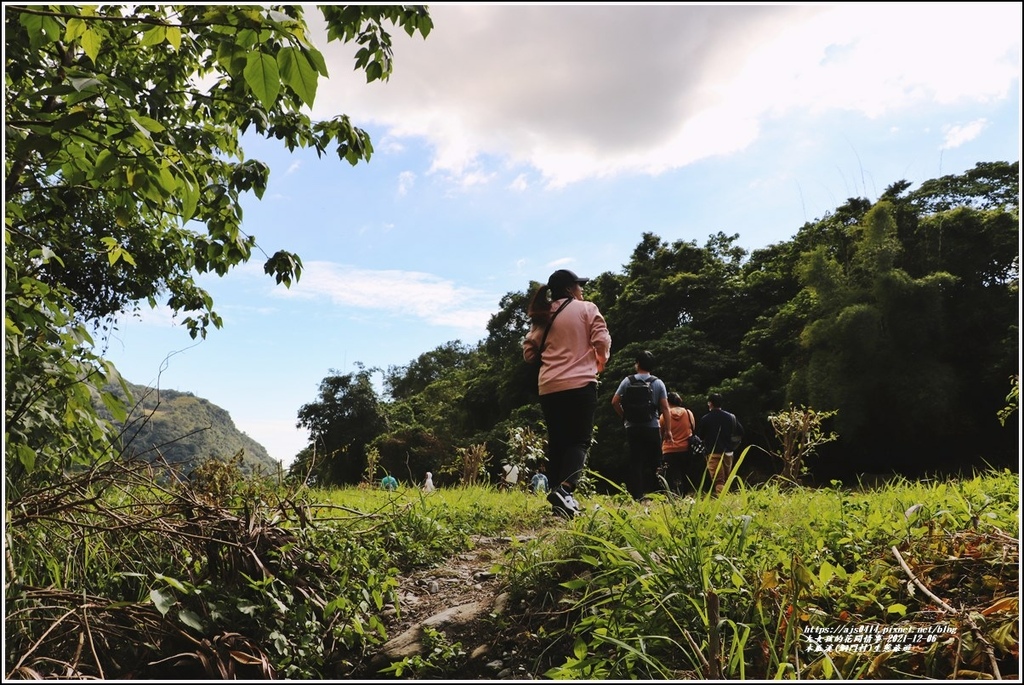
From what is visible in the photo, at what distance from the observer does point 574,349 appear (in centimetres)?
434

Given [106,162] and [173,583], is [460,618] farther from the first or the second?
[106,162]

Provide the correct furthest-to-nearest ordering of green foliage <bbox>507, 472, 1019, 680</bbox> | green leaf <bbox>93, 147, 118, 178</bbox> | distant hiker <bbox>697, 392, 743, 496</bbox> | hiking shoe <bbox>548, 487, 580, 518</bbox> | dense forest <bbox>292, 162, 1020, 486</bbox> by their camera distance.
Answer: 1. dense forest <bbox>292, 162, 1020, 486</bbox>
2. distant hiker <bbox>697, 392, 743, 496</bbox>
3. hiking shoe <bbox>548, 487, 580, 518</bbox>
4. green leaf <bbox>93, 147, 118, 178</bbox>
5. green foliage <bbox>507, 472, 1019, 680</bbox>

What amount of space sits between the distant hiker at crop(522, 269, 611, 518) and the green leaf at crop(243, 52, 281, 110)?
2862 millimetres

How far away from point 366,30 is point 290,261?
1662 millimetres

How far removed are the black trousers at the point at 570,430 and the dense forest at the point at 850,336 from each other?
11394 millimetres

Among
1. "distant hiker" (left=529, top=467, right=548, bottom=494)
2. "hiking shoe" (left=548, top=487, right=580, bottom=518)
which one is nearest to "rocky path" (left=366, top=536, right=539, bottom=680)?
"hiking shoe" (left=548, top=487, right=580, bottom=518)

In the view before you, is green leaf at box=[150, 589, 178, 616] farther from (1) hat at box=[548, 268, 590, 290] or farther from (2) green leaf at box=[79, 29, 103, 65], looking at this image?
(1) hat at box=[548, 268, 590, 290]

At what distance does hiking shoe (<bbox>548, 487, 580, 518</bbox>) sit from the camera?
405cm

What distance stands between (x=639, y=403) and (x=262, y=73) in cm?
499

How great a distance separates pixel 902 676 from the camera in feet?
5.98

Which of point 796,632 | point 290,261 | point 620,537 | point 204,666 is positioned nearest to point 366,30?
point 290,261

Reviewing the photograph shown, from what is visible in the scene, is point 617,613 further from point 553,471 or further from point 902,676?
point 553,471

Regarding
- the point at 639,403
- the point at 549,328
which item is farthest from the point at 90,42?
the point at 639,403

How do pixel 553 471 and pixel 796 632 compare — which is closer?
pixel 796 632
